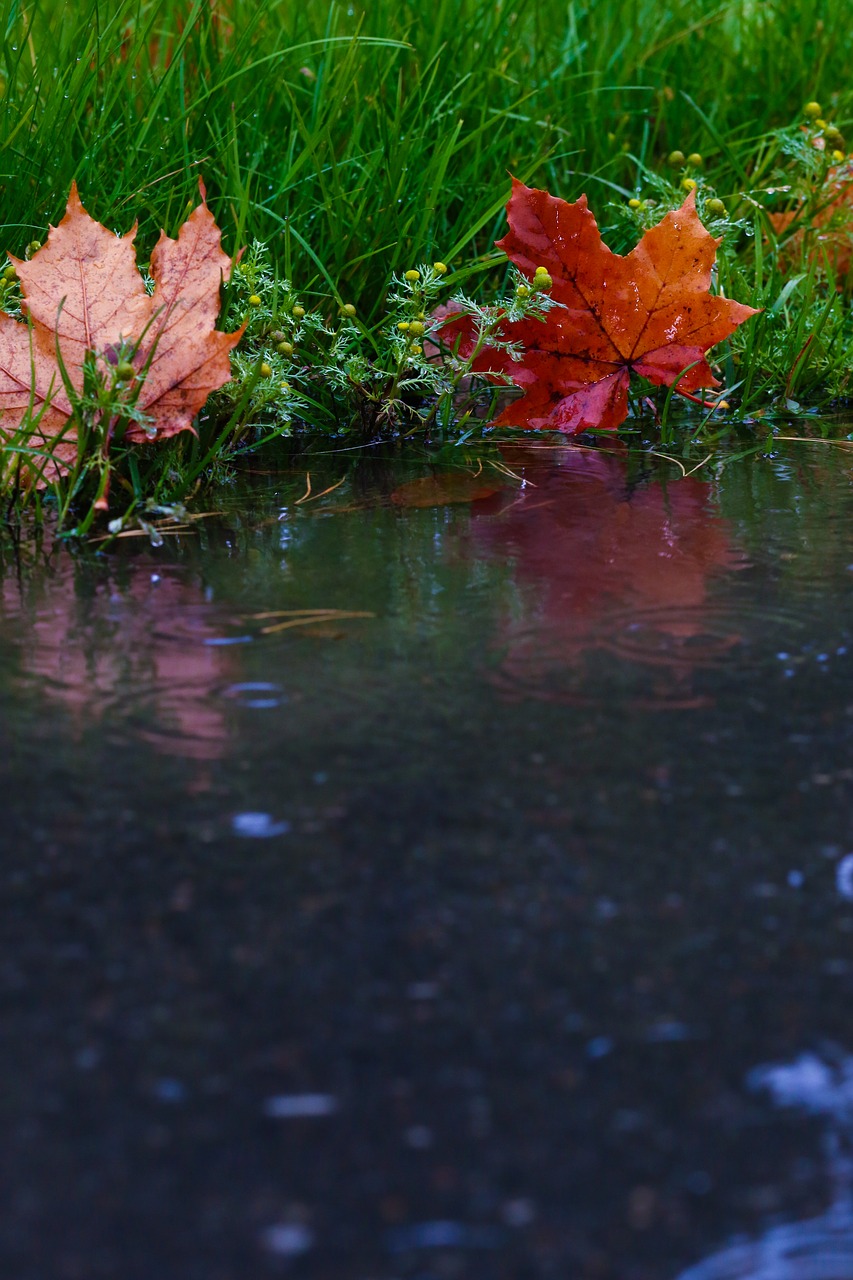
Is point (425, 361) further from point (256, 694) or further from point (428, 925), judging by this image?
point (428, 925)

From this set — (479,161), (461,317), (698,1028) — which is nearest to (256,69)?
(479,161)

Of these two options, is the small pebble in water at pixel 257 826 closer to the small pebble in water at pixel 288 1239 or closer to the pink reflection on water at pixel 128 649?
the pink reflection on water at pixel 128 649

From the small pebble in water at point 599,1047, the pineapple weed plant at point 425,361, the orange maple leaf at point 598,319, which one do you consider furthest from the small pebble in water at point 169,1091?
the orange maple leaf at point 598,319

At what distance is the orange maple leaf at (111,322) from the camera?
1.85 metres

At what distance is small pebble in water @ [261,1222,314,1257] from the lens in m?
0.65

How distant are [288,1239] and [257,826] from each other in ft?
1.28

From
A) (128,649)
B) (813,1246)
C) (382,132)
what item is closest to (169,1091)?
(813,1246)

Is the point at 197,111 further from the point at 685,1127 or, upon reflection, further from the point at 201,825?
the point at 685,1127

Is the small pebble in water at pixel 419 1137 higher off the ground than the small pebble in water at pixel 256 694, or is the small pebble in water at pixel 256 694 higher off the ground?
the small pebble in water at pixel 256 694

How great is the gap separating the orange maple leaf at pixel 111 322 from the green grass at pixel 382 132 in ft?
0.89

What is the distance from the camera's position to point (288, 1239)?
0.65 meters

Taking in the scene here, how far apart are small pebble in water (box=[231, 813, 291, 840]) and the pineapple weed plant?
2.45 ft

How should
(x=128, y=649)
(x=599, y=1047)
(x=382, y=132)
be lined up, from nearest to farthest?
(x=599, y=1047) → (x=128, y=649) → (x=382, y=132)

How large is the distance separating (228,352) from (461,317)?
560 mm
